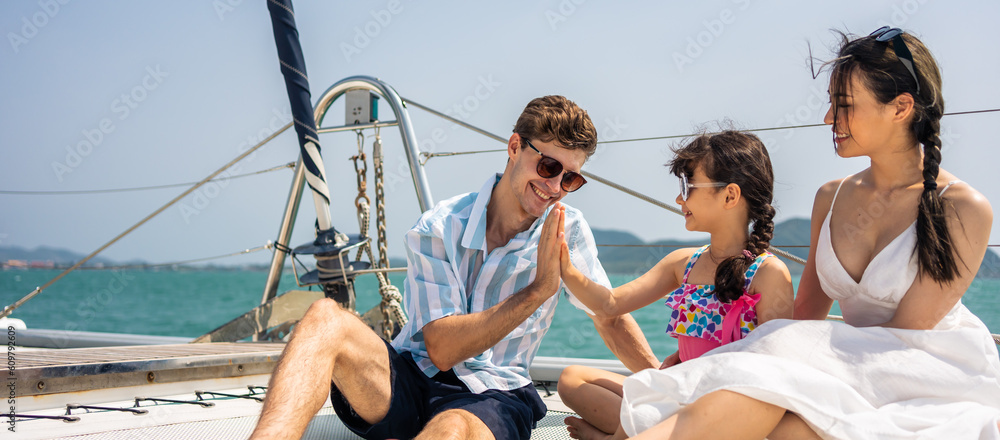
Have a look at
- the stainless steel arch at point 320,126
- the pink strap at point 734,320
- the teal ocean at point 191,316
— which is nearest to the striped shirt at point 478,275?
the pink strap at point 734,320

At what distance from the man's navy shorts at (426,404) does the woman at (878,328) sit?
0.41 metres

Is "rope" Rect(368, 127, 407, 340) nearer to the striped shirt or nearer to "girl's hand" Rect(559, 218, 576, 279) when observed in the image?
the striped shirt

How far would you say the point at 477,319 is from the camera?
1841mm

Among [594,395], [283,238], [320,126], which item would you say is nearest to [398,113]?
[320,126]

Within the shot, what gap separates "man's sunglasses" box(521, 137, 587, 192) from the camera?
6.82 ft

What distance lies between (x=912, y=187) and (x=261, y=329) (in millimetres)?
3089

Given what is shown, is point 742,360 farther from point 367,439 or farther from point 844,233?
point 367,439

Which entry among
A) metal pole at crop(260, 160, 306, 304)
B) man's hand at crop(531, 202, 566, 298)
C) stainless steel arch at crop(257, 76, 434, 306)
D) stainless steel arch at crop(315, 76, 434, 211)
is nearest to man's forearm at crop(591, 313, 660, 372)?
man's hand at crop(531, 202, 566, 298)

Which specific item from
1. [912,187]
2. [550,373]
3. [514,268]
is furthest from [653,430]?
[550,373]

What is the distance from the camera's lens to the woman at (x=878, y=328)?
141cm

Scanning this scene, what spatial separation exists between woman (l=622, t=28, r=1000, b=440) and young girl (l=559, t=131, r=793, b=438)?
179mm

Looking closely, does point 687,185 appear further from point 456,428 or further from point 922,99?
point 456,428

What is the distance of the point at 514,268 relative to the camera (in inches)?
82.0

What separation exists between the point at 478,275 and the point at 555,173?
39 centimetres
